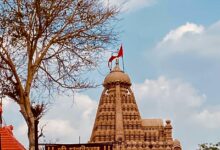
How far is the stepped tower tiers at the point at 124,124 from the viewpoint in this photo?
297 ft

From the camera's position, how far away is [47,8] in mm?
12633

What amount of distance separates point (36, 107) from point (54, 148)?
13756 millimetres

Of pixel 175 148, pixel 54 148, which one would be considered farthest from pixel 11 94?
pixel 175 148

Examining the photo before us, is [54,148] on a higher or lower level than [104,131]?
lower

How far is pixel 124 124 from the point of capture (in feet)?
306

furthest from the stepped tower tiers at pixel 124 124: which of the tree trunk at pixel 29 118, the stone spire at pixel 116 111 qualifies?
the tree trunk at pixel 29 118

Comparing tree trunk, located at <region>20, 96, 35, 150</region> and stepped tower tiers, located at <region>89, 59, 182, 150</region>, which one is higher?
stepped tower tiers, located at <region>89, 59, 182, 150</region>

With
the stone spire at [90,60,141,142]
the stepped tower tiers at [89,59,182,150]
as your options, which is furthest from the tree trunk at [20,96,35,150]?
the stone spire at [90,60,141,142]

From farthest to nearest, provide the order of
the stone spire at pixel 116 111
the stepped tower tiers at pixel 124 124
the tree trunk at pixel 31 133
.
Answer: the stone spire at pixel 116 111 < the stepped tower tiers at pixel 124 124 < the tree trunk at pixel 31 133

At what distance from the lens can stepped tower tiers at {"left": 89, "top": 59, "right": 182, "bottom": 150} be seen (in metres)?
90.6

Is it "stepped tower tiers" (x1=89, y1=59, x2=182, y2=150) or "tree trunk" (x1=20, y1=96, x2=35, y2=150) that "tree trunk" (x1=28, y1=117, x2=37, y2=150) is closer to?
"tree trunk" (x1=20, y1=96, x2=35, y2=150)

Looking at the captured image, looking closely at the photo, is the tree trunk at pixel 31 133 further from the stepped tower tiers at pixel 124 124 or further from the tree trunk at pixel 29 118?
the stepped tower tiers at pixel 124 124

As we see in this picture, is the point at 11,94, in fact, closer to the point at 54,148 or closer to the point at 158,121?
the point at 54,148

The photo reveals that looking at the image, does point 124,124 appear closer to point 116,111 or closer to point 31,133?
point 116,111
